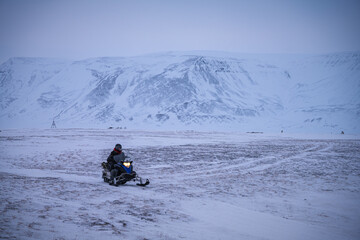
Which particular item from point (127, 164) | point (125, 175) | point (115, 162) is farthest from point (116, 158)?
point (125, 175)

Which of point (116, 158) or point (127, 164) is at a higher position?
point (116, 158)

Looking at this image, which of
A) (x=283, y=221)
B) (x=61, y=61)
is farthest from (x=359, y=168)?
(x=61, y=61)

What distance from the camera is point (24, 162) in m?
19.7

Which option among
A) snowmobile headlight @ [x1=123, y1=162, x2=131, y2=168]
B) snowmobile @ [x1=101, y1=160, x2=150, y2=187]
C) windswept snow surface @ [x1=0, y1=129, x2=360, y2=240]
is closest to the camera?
windswept snow surface @ [x1=0, y1=129, x2=360, y2=240]

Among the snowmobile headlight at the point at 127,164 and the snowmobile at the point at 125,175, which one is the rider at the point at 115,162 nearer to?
the snowmobile at the point at 125,175

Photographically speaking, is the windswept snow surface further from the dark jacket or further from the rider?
the dark jacket

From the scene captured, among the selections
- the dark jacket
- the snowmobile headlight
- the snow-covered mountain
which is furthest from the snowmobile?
the snow-covered mountain

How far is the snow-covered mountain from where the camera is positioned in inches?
4621

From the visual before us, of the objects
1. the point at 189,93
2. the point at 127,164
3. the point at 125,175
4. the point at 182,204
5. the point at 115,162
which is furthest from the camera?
the point at 189,93

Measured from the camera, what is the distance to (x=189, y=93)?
130 m

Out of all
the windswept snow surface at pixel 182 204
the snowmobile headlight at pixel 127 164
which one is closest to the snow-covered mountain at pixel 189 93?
the windswept snow surface at pixel 182 204

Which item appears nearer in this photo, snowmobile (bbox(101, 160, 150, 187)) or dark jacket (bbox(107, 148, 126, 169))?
snowmobile (bbox(101, 160, 150, 187))

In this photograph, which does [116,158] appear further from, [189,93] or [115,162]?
[189,93]

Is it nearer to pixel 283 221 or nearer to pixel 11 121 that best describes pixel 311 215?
pixel 283 221
